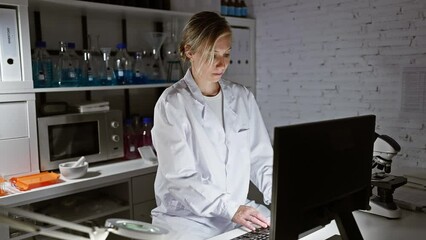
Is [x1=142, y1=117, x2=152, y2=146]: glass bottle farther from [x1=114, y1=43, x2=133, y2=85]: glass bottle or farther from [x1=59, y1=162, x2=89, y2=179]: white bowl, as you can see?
[x1=59, y1=162, x2=89, y2=179]: white bowl

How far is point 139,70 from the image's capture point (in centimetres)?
284

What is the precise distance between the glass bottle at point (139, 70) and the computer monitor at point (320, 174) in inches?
73.4

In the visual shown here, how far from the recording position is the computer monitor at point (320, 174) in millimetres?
981

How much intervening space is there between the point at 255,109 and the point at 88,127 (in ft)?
3.79

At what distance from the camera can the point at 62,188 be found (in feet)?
6.98

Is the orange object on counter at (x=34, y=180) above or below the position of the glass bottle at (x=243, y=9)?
below

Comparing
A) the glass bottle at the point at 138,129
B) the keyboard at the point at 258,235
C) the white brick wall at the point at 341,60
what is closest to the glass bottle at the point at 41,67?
the glass bottle at the point at 138,129

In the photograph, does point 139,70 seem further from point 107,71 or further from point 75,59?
point 75,59

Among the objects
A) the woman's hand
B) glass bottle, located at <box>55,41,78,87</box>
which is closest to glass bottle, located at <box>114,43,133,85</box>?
glass bottle, located at <box>55,41,78,87</box>

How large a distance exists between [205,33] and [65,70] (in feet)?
4.04

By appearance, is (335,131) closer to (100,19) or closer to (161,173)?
(161,173)

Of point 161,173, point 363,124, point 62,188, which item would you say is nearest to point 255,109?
point 161,173

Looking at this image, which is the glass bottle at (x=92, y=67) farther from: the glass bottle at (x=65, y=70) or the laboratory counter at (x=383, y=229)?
the laboratory counter at (x=383, y=229)

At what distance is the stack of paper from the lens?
2.47m
